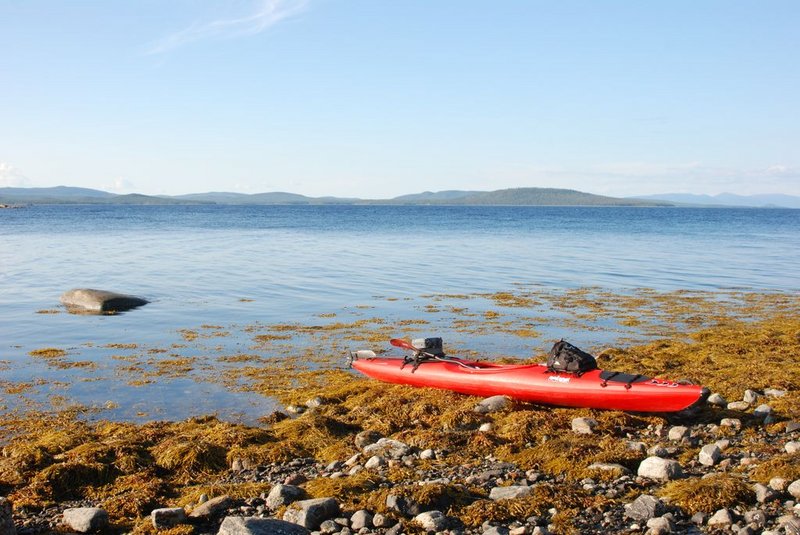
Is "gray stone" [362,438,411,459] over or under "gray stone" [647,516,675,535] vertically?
under

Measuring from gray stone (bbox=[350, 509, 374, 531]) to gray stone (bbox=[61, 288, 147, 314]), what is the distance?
52.1 feet

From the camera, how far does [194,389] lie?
12086 millimetres

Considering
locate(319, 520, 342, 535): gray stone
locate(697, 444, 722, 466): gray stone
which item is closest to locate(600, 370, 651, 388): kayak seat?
locate(697, 444, 722, 466): gray stone

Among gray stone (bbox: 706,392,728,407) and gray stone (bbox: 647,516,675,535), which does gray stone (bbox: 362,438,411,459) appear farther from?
gray stone (bbox: 706,392,728,407)

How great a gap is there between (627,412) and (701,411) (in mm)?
1049

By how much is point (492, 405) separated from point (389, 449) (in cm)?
236

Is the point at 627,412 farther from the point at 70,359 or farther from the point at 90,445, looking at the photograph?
the point at 70,359

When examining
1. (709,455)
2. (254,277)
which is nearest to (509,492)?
(709,455)

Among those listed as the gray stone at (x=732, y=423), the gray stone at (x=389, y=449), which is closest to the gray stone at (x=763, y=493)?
the gray stone at (x=732, y=423)

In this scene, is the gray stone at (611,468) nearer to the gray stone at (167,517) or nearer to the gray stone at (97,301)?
the gray stone at (167,517)

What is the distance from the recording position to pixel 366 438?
908 cm

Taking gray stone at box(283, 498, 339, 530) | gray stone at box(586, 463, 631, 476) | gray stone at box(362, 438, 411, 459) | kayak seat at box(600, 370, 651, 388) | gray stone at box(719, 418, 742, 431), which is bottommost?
gray stone at box(362, 438, 411, 459)

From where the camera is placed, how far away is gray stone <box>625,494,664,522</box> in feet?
21.1

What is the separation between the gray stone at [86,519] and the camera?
21.1ft
